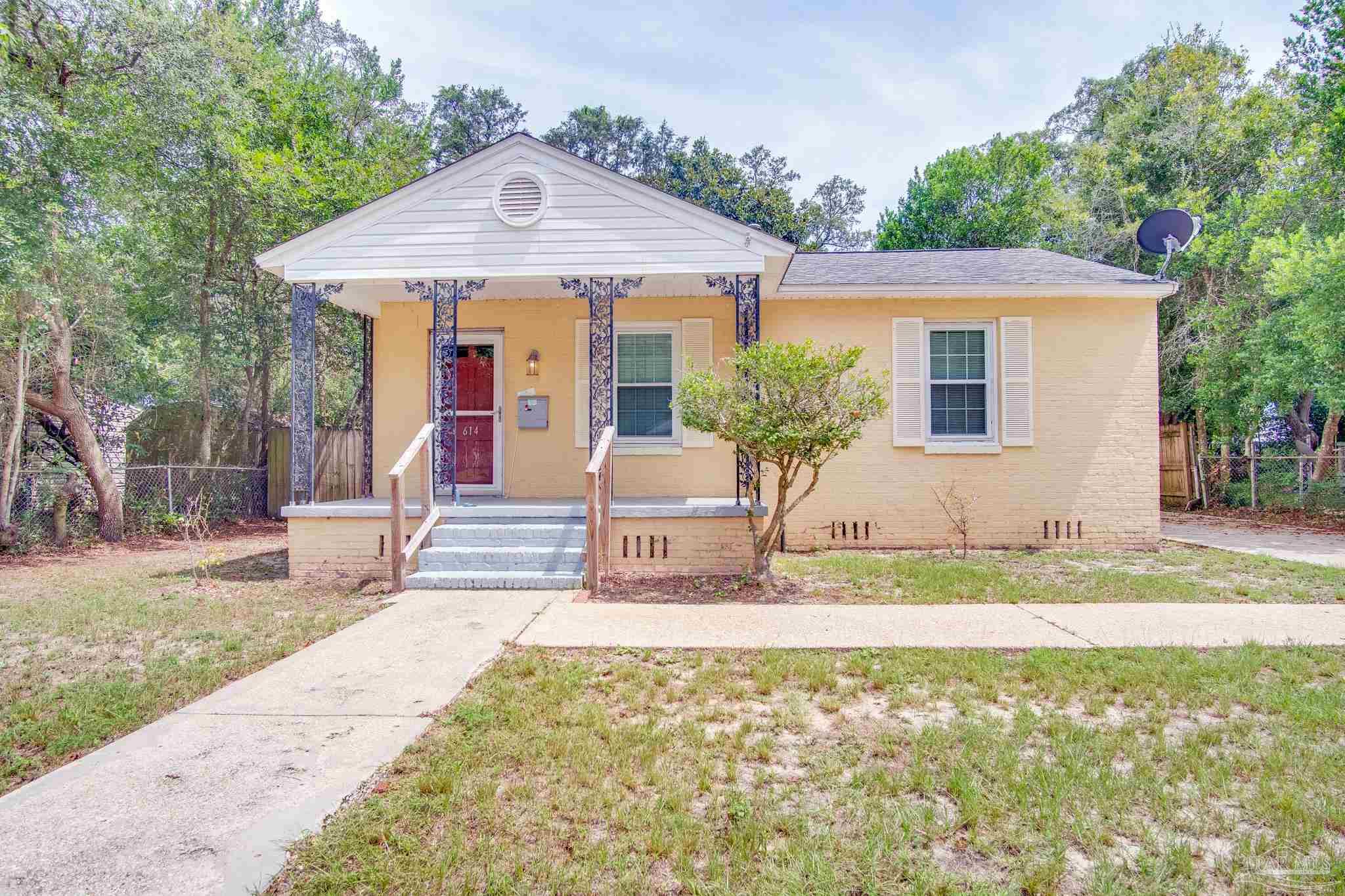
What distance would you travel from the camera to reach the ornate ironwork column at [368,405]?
9.70 metres

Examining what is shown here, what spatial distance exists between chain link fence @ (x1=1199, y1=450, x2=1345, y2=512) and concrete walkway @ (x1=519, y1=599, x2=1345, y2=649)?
10.1 metres

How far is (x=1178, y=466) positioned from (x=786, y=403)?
45.2 feet

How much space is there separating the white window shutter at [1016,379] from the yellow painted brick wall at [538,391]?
352 cm

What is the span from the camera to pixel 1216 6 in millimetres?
18031

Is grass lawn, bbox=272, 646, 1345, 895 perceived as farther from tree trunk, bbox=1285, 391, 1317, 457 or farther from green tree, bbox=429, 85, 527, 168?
green tree, bbox=429, 85, 527, 168

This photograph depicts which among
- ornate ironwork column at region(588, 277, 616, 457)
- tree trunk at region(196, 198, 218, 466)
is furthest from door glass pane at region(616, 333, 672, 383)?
tree trunk at region(196, 198, 218, 466)

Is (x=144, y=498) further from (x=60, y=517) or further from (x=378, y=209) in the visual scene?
(x=378, y=209)

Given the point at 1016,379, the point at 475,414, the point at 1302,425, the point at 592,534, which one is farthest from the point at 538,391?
the point at 1302,425

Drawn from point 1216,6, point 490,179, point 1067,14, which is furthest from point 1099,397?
point 1216,6

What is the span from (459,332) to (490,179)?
218 cm

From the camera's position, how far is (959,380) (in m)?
9.52

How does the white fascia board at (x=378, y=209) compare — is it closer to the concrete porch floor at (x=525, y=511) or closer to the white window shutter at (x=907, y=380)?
the concrete porch floor at (x=525, y=511)

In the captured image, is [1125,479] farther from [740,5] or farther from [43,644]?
[43,644]

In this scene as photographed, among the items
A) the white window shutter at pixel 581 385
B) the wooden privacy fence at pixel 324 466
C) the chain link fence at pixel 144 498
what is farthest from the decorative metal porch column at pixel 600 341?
the chain link fence at pixel 144 498
